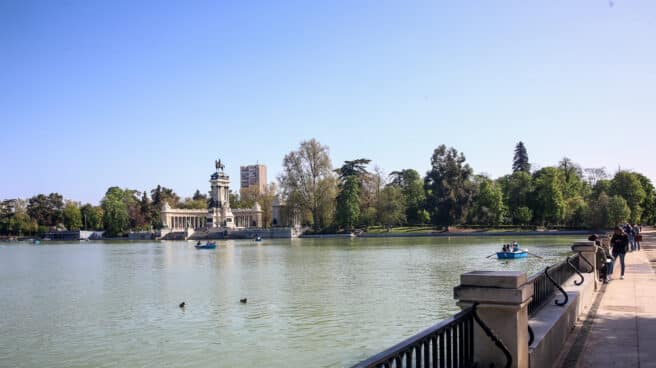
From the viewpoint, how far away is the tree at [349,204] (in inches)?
3221

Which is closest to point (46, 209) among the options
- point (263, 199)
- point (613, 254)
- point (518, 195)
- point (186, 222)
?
point (186, 222)

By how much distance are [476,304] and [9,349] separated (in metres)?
12.8

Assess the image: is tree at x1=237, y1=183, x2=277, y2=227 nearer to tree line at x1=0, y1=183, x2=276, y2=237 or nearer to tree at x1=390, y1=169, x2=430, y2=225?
tree line at x1=0, y1=183, x2=276, y2=237

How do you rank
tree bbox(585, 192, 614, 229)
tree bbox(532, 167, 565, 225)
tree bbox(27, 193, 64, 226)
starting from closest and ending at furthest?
tree bbox(585, 192, 614, 229) → tree bbox(532, 167, 565, 225) → tree bbox(27, 193, 64, 226)

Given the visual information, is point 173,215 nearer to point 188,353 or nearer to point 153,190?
point 153,190

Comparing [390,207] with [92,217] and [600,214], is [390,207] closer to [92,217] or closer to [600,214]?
[600,214]

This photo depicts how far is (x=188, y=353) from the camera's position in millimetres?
12016

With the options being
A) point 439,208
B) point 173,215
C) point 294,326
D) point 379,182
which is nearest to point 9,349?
point 294,326

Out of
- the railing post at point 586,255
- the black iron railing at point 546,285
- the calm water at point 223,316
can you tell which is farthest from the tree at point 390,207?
the black iron railing at point 546,285

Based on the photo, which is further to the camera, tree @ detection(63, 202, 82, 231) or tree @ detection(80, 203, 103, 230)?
tree @ detection(63, 202, 82, 231)

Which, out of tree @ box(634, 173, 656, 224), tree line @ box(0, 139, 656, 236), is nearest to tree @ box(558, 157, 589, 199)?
tree line @ box(0, 139, 656, 236)

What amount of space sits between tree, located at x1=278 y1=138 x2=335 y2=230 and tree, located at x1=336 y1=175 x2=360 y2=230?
7.97 ft

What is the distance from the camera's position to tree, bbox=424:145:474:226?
78438mm

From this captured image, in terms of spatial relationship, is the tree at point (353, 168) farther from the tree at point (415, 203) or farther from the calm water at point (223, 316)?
the calm water at point (223, 316)
